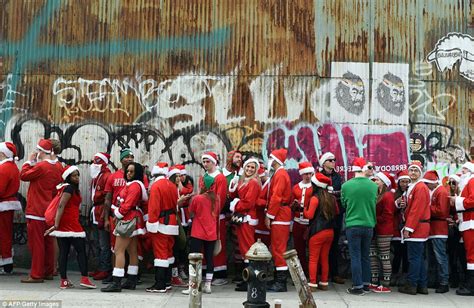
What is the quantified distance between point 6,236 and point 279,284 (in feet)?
16.1

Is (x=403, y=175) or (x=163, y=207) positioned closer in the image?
(x=163, y=207)

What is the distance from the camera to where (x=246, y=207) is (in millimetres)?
10609

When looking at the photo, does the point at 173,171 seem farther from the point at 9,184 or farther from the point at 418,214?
the point at 418,214

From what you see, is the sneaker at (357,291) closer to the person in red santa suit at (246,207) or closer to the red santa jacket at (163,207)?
the person in red santa suit at (246,207)

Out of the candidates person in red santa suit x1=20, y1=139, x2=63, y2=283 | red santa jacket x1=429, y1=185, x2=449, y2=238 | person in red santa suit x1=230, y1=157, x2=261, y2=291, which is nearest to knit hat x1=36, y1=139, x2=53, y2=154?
person in red santa suit x1=20, y1=139, x2=63, y2=283

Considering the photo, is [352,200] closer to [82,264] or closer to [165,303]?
[165,303]

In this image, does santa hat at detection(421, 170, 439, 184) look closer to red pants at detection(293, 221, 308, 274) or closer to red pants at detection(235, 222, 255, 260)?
red pants at detection(293, 221, 308, 274)

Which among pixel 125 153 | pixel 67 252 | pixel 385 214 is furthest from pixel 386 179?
pixel 67 252

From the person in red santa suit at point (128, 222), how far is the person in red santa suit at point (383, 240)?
3906 mm

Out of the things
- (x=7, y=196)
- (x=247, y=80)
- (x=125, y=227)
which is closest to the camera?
(x=125, y=227)

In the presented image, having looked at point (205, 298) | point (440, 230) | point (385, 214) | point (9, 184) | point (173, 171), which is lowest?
point (205, 298)

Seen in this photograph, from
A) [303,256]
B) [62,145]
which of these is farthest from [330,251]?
[62,145]

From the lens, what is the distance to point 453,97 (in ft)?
40.3

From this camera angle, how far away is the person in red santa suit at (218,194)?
417 inches
